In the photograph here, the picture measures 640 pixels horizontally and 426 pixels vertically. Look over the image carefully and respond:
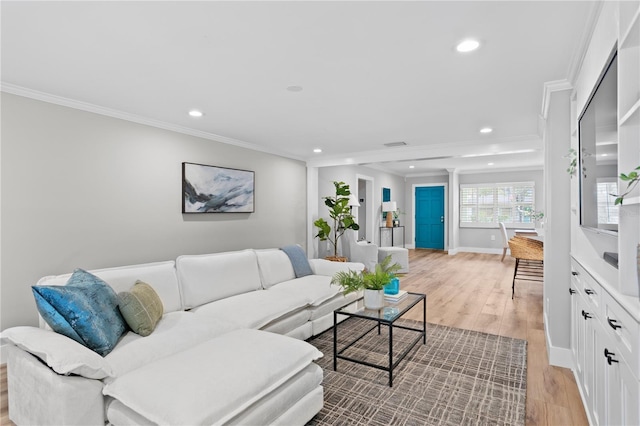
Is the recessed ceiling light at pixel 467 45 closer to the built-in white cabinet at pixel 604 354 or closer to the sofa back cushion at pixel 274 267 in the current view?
the built-in white cabinet at pixel 604 354

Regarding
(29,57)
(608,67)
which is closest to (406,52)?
(608,67)

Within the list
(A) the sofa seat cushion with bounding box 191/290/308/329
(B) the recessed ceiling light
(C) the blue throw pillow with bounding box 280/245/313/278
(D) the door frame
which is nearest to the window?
(D) the door frame

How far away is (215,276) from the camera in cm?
340

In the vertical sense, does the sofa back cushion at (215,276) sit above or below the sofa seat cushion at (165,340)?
above

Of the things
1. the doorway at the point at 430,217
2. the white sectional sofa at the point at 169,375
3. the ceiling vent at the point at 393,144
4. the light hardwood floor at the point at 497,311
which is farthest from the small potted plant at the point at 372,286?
the doorway at the point at 430,217

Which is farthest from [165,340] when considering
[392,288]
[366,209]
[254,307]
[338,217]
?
[366,209]

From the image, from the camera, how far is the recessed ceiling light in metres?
2.07

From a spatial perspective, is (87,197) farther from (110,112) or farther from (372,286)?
(372,286)

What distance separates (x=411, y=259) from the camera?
28.1ft

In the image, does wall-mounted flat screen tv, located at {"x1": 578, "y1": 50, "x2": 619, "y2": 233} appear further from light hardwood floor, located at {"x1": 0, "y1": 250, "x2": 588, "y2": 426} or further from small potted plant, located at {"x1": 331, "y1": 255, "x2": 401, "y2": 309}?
small potted plant, located at {"x1": 331, "y1": 255, "x2": 401, "y2": 309}

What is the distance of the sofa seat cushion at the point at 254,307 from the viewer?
2817 millimetres

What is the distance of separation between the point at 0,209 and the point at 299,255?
2.94 metres

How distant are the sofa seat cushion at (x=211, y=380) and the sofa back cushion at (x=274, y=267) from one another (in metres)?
1.77

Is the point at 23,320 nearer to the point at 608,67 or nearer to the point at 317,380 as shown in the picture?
the point at 317,380
